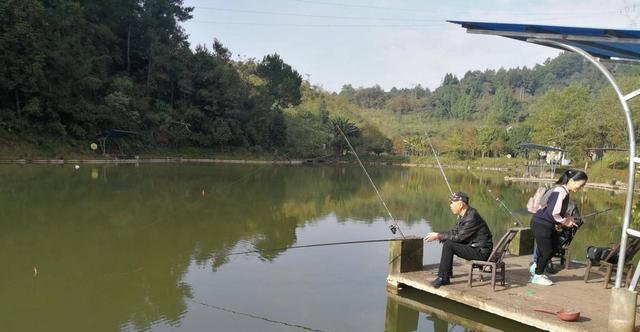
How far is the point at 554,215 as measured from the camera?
227 inches

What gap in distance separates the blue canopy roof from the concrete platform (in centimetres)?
262

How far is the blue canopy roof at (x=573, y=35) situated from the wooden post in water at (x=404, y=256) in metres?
2.95

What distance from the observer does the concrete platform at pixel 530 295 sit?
4.96m

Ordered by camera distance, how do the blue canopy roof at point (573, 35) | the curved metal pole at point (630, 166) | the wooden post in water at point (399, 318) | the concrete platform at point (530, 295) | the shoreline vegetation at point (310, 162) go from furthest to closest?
1. the shoreline vegetation at point (310, 162)
2. the wooden post in water at point (399, 318)
3. the concrete platform at point (530, 295)
4. the curved metal pole at point (630, 166)
5. the blue canopy roof at point (573, 35)

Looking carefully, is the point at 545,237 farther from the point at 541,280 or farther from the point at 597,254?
the point at 597,254

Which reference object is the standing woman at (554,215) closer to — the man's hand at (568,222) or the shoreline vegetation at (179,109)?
the man's hand at (568,222)

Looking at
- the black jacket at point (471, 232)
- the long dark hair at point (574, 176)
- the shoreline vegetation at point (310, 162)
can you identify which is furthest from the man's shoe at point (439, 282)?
the shoreline vegetation at point (310, 162)

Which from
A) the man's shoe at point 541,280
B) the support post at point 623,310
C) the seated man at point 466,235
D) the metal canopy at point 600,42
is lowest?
the man's shoe at point 541,280

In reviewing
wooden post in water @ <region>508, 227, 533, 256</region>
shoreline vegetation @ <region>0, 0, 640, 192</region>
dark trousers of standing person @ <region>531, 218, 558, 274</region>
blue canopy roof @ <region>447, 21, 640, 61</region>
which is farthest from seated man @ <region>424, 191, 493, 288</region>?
shoreline vegetation @ <region>0, 0, 640, 192</region>

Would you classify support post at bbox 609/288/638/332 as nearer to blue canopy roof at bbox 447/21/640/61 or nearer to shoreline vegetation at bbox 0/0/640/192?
blue canopy roof at bbox 447/21/640/61

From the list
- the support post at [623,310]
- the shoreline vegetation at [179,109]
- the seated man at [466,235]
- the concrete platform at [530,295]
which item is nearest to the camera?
the support post at [623,310]

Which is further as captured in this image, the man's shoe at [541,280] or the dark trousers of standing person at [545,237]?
the man's shoe at [541,280]

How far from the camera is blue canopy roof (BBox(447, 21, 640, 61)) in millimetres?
4066

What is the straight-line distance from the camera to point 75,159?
3083cm
